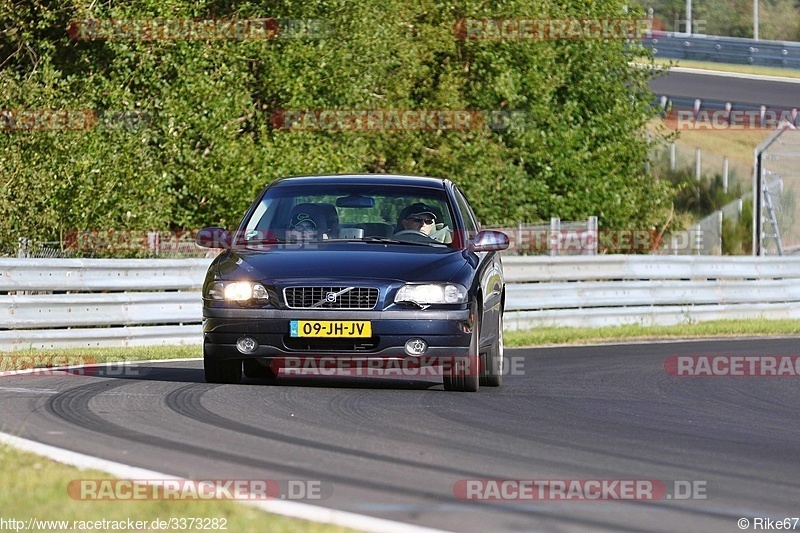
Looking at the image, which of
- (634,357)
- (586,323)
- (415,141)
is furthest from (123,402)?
(415,141)

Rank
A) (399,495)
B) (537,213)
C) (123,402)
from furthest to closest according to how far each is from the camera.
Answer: (537,213) → (123,402) → (399,495)

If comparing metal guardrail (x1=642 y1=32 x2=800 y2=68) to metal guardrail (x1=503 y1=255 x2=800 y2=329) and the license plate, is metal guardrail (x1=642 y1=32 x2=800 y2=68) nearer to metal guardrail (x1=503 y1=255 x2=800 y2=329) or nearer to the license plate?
metal guardrail (x1=503 y1=255 x2=800 y2=329)

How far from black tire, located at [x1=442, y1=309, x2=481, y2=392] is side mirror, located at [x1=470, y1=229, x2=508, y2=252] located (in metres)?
0.65

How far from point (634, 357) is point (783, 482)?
927cm

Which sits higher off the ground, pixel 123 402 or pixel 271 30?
pixel 271 30

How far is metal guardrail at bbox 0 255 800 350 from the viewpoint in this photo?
14.9 metres

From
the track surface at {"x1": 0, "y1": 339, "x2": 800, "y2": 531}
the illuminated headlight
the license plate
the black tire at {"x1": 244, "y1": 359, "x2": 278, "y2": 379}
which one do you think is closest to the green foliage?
the black tire at {"x1": 244, "y1": 359, "x2": 278, "y2": 379}

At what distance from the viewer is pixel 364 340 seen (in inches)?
397

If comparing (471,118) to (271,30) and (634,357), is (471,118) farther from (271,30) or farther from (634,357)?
(634,357)

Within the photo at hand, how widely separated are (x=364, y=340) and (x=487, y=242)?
5.09 feet

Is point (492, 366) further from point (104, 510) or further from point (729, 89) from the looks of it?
point (729, 89)

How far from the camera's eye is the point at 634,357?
15.9 m

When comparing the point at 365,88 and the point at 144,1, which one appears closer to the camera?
the point at 144,1

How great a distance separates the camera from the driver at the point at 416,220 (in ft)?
36.9
